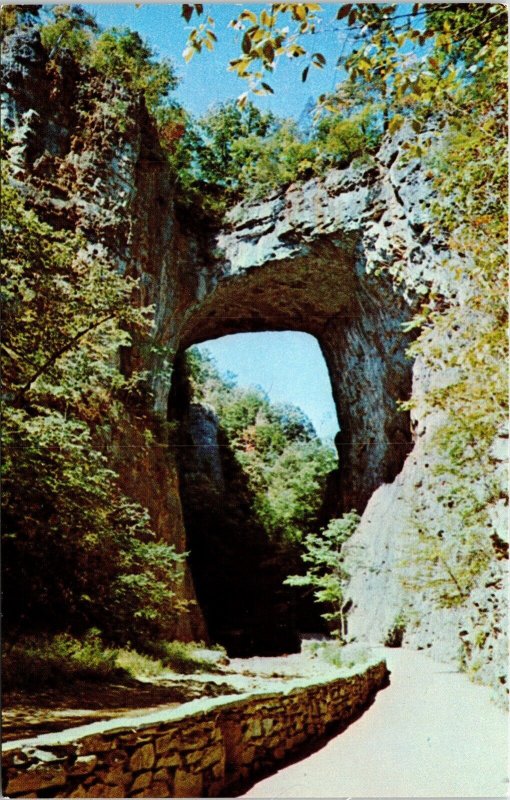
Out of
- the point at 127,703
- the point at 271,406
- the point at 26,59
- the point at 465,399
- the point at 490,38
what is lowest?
the point at 127,703

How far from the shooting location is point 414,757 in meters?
3.69

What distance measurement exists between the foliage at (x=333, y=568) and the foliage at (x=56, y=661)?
8.09 metres

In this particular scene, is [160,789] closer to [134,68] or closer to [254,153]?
[134,68]

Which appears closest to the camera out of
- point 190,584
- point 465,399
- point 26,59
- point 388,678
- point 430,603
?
point 465,399

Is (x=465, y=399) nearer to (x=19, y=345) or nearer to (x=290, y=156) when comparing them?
(x=19, y=345)

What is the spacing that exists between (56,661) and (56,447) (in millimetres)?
2333

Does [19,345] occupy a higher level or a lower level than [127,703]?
higher

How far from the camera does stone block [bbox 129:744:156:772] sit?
9.00 ft

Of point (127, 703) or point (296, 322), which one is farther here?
point (296, 322)

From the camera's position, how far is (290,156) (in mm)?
13422

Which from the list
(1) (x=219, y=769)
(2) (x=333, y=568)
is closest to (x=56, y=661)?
(1) (x=219, y=769)

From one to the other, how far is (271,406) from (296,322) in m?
4.08

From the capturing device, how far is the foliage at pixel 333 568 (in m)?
13.7

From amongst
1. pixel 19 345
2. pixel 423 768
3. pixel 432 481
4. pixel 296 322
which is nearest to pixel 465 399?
pixel 423 768
